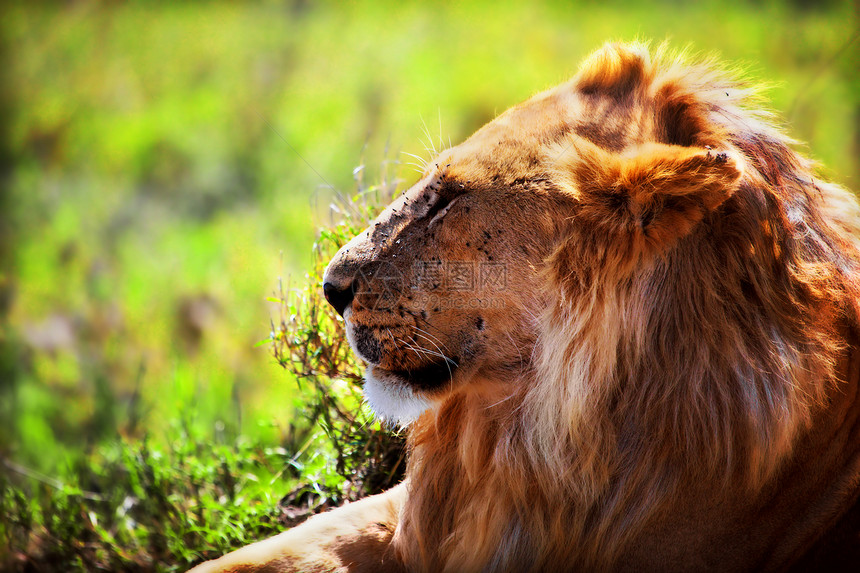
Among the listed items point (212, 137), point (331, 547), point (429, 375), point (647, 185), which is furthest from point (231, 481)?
point (212, 137)

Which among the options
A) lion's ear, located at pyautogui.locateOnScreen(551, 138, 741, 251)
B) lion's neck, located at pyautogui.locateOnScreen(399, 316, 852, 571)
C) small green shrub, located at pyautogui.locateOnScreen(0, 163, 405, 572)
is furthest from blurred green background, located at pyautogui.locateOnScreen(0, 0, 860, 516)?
lion's ear, located at pyautogui.locateOnScreen(551, 138, 741, 251)

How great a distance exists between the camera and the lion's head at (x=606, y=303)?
181 centimetres

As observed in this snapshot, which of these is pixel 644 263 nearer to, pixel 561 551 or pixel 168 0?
pixel 561 551

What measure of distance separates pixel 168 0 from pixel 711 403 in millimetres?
7755

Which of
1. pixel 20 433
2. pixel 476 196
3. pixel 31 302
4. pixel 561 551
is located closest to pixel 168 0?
pixel 31 302

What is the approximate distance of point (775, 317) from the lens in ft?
5.97

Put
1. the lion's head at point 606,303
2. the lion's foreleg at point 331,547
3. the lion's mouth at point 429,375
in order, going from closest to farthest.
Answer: the lion's head at point 606,303
the lion's mouth at point 429,375
the lion's foreleg at point 331,547

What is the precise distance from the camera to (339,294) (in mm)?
Result: 2049

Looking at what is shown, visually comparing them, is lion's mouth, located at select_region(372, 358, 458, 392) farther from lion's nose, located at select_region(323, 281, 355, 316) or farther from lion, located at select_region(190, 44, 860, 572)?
lion's nose, located at select_region(323, 281, 355, 316)

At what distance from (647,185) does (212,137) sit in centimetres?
577

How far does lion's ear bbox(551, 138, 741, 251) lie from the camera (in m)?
1.66

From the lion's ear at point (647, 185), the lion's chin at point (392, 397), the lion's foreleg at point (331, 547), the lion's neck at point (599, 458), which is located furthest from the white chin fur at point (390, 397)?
the lion's ear at point (647, 185)

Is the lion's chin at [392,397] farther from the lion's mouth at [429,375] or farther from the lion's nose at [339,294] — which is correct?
the lion's nose at [339,294]

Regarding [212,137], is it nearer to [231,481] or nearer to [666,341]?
[231,481]
